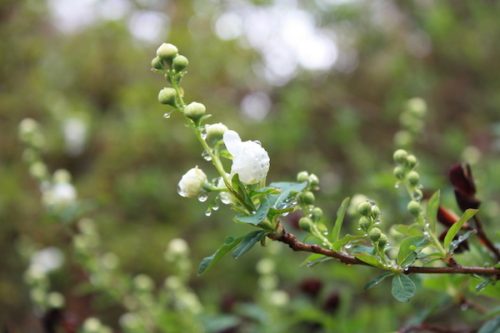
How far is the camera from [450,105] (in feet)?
11.0

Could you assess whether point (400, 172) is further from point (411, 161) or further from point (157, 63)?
point (157, 63)

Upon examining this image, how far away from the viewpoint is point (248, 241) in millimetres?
828

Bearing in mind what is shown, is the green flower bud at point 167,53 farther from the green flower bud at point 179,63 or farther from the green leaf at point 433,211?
the green leaf at point 433,211

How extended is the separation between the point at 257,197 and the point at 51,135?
2568 millimetres

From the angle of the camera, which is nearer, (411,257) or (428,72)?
(411,257)

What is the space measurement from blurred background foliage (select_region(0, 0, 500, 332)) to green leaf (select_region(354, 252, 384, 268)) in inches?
60.2

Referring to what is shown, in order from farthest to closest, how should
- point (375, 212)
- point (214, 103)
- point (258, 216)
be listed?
point (214, 103) < point (375, 212) < point (258, 216)

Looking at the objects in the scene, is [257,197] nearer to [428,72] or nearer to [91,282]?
[91,282]

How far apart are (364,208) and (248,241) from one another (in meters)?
0.17

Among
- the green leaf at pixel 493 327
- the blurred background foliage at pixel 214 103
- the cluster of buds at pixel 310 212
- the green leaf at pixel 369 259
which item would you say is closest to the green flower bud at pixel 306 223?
the cluster of buds at pixel 310 212

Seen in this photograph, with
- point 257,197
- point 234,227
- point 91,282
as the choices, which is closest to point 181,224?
point 234,227

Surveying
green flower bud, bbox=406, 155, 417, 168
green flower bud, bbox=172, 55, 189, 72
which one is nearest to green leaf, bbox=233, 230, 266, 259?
green flower bud, bbox=172, 55, 189, 72

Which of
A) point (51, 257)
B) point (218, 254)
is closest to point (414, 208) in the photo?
point (218, 254)

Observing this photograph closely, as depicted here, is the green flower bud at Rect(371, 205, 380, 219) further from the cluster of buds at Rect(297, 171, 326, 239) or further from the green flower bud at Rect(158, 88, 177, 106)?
the green flower bud at Rect(158, 88, 177, 106)
